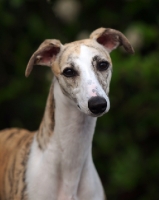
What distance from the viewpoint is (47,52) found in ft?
10.1

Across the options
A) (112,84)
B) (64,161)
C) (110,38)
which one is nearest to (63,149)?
(64,161)

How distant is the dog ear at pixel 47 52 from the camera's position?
3.03 metres

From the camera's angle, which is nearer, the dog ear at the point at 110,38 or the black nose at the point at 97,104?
the black nose at the point at 97,104

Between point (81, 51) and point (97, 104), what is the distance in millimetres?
342

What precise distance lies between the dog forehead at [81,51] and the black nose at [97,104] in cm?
26

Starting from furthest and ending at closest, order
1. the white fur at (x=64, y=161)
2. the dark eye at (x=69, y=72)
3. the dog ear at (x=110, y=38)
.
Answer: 1. the dog ear at (x=110, y=38)
2. the white fur at (x=64, y=161)
3. the dark eye at (x=69, y=72)

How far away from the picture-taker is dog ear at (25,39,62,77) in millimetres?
3031

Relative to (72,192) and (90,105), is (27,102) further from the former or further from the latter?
(90,105)

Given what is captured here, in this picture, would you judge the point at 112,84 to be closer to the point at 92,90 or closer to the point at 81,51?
the point at 81,51

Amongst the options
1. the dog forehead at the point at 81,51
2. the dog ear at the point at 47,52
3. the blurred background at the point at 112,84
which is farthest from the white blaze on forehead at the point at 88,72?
the blurred background at the point at 112,84

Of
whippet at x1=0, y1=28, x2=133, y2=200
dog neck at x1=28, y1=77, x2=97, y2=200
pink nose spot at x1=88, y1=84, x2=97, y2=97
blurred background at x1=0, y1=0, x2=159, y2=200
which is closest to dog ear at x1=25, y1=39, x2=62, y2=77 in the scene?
whippet at x1=0, y1=28, x2=133, y2=200

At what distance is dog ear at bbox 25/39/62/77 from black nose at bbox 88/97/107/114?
474mm

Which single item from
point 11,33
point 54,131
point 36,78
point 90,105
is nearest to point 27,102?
point 36,78

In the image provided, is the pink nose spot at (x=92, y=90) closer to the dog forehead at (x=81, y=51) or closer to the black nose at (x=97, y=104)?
the black nose at (x=97, y=104)
